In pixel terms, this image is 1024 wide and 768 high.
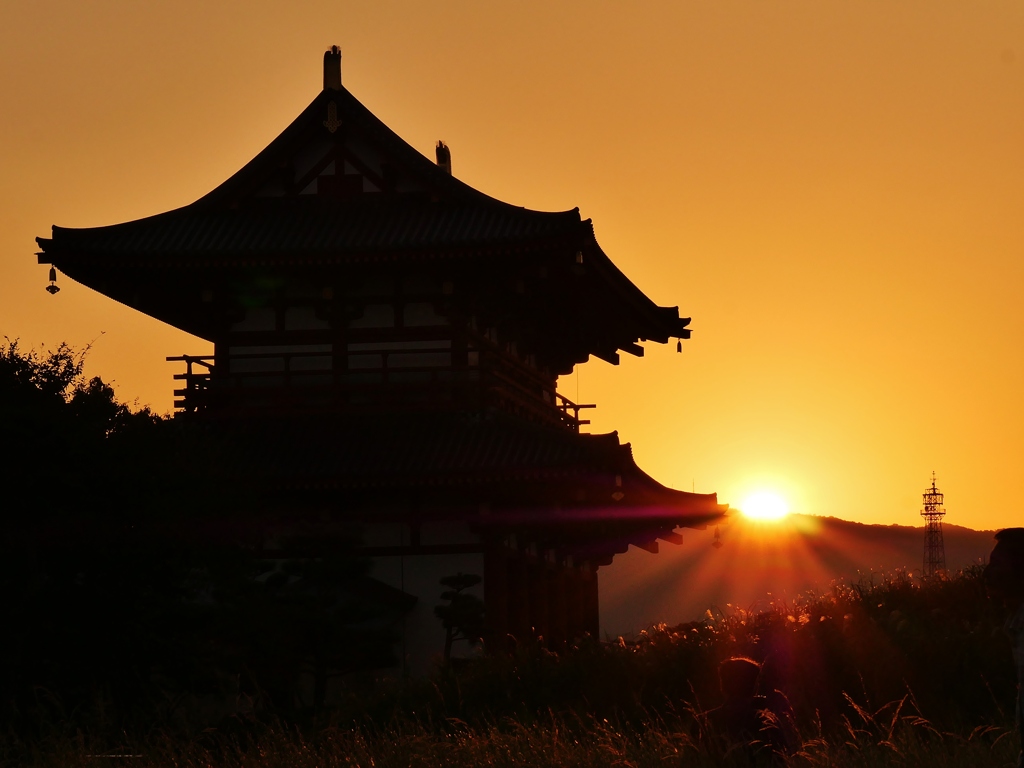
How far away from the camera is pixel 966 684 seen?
1797cm

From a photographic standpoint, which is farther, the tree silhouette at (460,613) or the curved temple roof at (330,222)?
the curved temple roof at (330,222)

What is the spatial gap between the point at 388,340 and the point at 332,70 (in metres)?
5.54

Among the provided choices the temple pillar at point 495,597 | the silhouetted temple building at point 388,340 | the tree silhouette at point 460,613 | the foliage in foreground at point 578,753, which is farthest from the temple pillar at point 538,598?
the foliage in foreground at point 578,753

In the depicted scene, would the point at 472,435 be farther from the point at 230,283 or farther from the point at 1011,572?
the point at 1011,572

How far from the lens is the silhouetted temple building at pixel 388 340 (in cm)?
2486

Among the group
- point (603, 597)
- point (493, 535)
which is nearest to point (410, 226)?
point (493, 535)

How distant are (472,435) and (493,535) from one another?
1769 mm

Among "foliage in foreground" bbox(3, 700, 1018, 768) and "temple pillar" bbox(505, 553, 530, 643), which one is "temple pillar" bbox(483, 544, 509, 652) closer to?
"temple pillar" bbox(505, 553, 530, 643)

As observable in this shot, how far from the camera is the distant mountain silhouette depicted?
565ft

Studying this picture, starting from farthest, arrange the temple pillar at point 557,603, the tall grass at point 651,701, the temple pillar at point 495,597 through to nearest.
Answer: the temple pillar at point 557,603 < the temple pillar at point 495,597 < the tall grass at point 651,701

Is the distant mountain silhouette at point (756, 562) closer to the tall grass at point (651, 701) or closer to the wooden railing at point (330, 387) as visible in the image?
the wooden railing at point (330, 387)

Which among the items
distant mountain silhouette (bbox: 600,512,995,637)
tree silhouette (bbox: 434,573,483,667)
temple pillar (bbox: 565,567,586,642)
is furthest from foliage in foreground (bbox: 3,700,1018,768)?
distant mountain silhouette (bbox: 600,512,995,637)

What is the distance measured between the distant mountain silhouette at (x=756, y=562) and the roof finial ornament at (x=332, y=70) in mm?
137816

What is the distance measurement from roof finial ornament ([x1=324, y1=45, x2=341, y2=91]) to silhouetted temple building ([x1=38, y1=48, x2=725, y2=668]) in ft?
0.14
